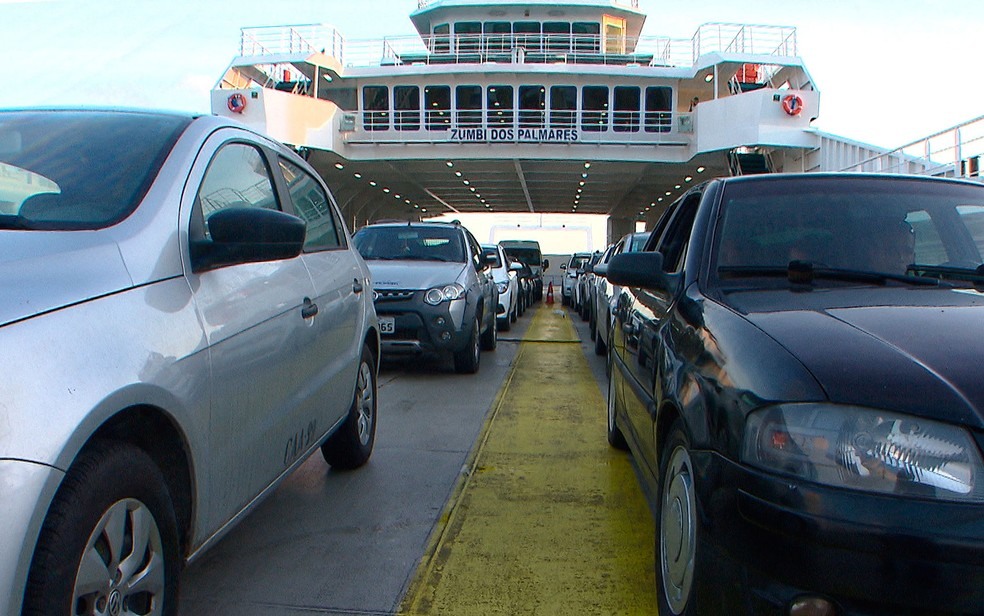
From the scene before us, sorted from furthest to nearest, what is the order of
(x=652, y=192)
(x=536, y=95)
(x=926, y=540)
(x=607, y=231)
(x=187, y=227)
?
(x=607, y=231)
(x=652, y=192)
(x=536, y=95)
(x=187, y=227)
(x=926, y=540)

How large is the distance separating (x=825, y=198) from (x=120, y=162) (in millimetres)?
2657

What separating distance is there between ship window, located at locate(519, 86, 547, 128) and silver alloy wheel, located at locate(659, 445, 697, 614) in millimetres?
26818

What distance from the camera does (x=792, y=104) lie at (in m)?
24.5

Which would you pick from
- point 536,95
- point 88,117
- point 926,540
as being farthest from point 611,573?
point 536,95

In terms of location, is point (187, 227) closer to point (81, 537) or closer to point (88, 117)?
point (88, 117)

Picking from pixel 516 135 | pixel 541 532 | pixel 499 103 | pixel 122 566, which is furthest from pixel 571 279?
pixel 122 566

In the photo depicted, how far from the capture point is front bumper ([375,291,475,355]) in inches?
298

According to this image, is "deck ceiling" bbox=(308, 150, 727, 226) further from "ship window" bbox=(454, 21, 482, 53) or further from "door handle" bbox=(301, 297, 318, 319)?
"door handle" bbox=(301, 297, 318, 319)

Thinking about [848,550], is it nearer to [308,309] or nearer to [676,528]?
[676,528]

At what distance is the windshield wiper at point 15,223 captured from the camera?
6.72ft

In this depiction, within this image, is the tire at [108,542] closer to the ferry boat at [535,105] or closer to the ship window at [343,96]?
the ferry boat at [535,105]

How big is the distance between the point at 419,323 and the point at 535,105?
911 inches

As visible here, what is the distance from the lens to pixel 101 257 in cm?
192

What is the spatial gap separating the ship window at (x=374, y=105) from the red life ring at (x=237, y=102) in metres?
4.65
